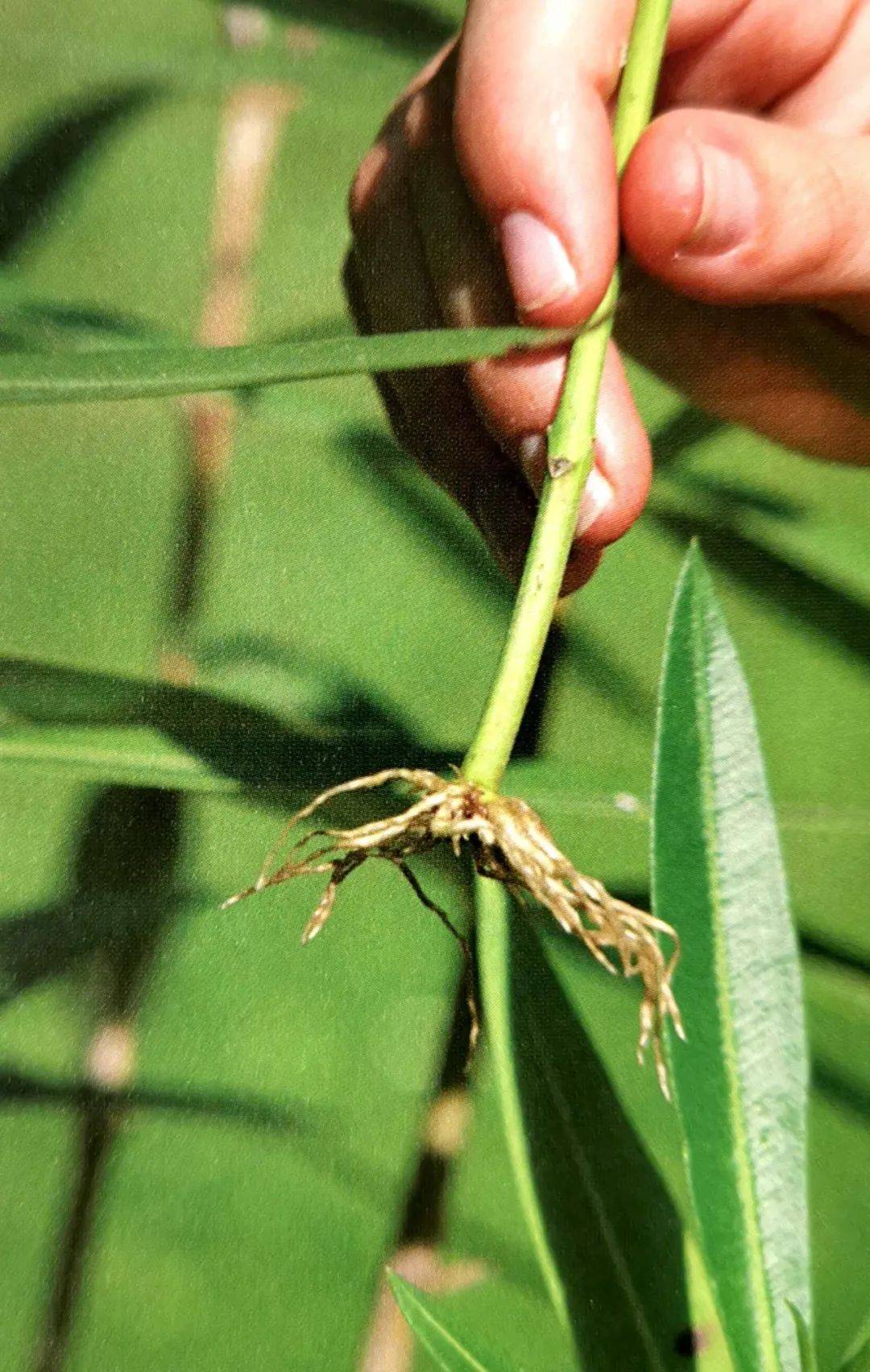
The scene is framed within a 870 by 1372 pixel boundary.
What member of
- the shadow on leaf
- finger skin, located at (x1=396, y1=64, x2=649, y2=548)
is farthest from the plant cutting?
the shadow on leaf

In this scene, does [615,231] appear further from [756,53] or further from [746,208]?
[756,53]

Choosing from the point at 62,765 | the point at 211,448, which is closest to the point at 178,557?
the point at 211,448

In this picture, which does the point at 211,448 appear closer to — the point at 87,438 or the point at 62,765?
the point at 87,438

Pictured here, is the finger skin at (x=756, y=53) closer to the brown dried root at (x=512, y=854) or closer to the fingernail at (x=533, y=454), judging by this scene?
the fingernail at (x=533, y=454)

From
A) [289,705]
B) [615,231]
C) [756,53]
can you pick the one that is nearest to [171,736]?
[289,705]

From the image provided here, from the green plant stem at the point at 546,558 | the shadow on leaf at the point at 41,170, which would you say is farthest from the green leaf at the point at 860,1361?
the shadow on leaf at the point at 41,170
